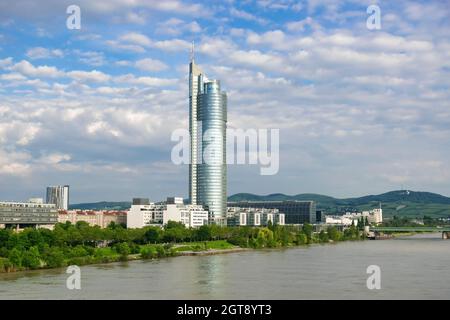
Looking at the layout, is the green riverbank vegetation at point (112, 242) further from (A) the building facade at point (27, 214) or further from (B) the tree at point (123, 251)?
(A) the building facade at point (27, 214)

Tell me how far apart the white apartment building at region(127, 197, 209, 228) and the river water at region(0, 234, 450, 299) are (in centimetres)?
3824

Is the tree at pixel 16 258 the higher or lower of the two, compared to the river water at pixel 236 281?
higher

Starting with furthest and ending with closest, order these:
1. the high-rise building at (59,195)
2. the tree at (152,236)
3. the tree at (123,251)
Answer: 1. the high-rise building at (59,195)
2. the tree at (152,236)
3. the tree at (123,251)

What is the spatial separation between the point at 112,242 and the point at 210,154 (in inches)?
1661

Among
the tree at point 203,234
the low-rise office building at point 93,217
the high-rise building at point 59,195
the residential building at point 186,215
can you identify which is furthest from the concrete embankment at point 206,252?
the high-rise building at point 59,195

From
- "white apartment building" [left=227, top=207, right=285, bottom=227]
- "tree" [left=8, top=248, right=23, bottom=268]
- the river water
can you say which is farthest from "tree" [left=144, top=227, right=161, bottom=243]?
"white apartment building" [left=227, top=207, right=285, bottom=227]

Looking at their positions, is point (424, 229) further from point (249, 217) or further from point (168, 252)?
point (168, 252)

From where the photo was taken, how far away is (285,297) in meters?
19.9

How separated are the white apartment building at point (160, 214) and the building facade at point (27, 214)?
40.5ft

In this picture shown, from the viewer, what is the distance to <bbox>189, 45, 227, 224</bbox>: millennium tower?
8519 centimetres

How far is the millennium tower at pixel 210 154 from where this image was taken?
8519 centimetres

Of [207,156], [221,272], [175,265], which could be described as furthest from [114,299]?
[207,156]
